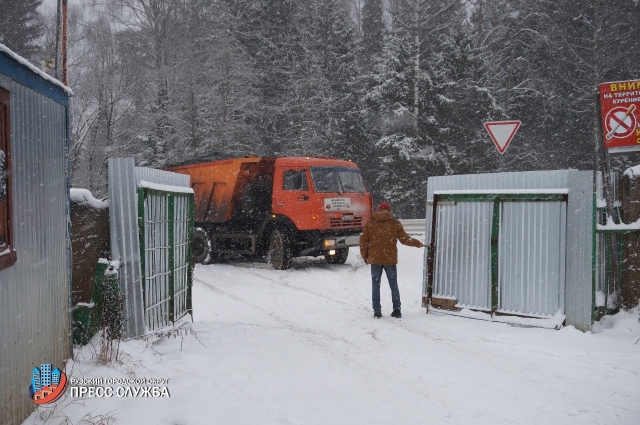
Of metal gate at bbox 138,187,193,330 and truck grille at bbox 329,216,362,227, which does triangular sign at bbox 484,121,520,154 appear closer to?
metal gate at bbox 138,187,193,330

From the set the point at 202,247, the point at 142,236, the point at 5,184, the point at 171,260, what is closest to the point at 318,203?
the point at 202,247

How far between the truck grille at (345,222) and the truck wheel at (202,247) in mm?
3981

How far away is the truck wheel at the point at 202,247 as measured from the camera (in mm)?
15648

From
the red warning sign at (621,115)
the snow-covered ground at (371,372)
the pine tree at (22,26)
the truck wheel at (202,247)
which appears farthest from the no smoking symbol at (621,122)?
the pine tree at (22,26)

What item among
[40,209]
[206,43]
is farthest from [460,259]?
[206,43]

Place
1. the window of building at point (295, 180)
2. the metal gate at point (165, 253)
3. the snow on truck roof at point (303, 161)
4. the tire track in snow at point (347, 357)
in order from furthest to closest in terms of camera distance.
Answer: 1. the snow on truck roof at point (303, 161)
2. the window of building at point (295, 180)
3. the metal gate at point (165, 253)
4. the tire track in snow at point (347, 357)

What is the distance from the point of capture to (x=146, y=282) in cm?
615

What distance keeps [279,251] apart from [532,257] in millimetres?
7652

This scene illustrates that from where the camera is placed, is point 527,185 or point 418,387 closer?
point 418,387

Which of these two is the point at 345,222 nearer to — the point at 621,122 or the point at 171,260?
the point at 621,122

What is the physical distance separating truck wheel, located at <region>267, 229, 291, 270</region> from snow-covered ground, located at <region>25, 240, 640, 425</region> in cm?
508

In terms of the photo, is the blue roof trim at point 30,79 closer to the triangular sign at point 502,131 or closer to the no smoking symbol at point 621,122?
the triangular sign at point 502,131

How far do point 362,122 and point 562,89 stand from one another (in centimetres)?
1097

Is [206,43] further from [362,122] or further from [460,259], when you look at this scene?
[460,259]
